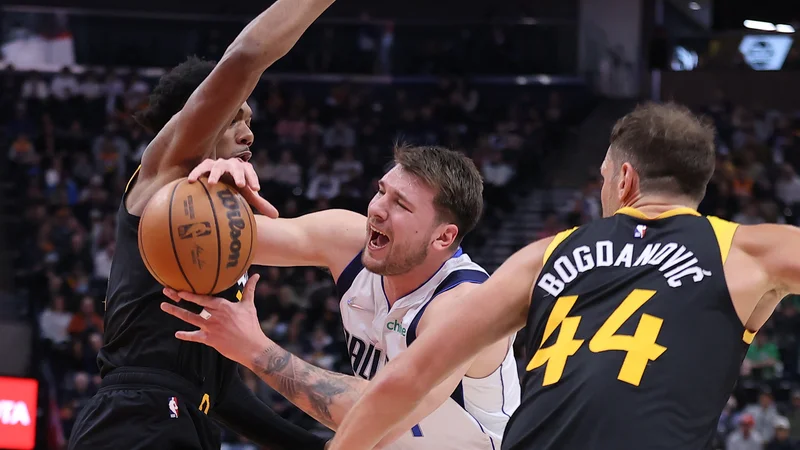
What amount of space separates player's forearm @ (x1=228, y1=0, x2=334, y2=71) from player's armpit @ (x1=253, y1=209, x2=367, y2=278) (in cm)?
119

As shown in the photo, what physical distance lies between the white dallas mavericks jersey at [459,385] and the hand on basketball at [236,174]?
0.85 m

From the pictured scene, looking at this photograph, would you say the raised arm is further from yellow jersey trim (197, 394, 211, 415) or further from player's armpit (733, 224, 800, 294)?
yellow jersey trim (197, 394, 211, 415)

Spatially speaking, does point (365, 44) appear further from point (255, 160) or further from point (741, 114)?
point (741, 114)

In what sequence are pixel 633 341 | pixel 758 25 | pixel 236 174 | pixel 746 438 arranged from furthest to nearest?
1. pixel 758 25
2. pixel 746 438
3. pixel 236 174
4. pixel 633 341

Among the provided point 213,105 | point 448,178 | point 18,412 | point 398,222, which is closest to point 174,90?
point 213,105

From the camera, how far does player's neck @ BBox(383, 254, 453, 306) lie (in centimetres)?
414

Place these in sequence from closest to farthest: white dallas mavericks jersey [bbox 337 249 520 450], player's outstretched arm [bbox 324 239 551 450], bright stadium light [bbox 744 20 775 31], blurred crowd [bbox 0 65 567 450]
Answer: player's outstretched arm [bbox 324 239 551 450] → white dallas mavericks jersey [bbox 337 249 520 450] → blurred crowd [bbox 0 65 567 450] → bright stadium light [bbox 744 20 775 31]

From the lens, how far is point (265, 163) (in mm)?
15172

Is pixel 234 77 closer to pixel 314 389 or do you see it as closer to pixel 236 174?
pixel 236 174

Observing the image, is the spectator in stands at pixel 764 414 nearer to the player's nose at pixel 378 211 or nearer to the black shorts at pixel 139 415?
the player's nose at pixel 378 211

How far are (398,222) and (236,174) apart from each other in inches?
33.5

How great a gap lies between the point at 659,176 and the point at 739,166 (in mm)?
11730

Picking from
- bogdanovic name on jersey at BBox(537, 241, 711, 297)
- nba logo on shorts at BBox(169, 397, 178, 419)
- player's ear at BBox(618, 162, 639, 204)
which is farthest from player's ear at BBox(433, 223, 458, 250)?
bogdanovic name on jersey at BBox(537, 241, 711, 297)

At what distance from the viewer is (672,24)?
19328 mm
